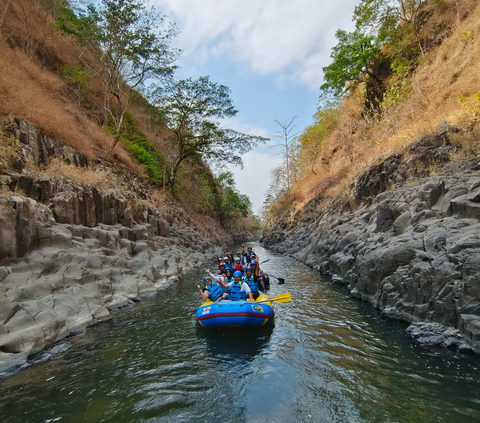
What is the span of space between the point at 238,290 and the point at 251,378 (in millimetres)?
3062

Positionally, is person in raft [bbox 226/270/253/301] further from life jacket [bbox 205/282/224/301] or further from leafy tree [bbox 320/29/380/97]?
leafy tree [bbox 320/29/380/97]

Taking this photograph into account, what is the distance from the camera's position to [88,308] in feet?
23.8

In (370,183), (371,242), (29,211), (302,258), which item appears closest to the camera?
(29,211)

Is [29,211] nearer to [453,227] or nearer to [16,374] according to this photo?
[16,374]

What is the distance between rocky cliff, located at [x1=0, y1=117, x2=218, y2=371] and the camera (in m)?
5.88

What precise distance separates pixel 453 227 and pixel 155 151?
981 inches

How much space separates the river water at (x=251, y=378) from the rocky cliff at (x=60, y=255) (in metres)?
0.72

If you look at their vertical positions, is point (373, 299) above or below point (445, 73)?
below

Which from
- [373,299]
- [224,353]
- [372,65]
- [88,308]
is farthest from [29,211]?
[372,65]

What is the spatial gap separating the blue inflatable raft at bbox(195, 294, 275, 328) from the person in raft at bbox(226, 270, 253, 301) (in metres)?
0.86

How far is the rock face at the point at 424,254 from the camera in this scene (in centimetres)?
521

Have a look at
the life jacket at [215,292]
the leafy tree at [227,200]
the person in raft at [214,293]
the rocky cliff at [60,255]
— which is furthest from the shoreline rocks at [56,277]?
the leafy tree at [227,200]

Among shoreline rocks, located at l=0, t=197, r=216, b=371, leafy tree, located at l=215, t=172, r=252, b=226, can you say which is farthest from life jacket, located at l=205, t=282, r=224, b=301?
leafy tree, located at l=215, t=172, r=252, b=226

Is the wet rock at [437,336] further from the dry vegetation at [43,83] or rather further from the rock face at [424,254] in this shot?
the dry vegetation at [43,83]
